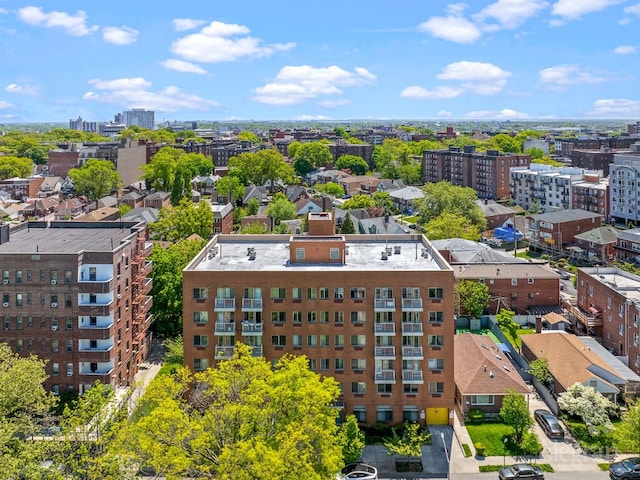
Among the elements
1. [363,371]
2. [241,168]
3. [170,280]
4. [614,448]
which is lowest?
[614,448]

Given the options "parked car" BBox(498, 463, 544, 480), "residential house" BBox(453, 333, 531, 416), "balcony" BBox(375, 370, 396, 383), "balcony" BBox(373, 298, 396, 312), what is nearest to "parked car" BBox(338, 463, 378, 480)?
"balcony" BBox(375, 370, 396, 383)

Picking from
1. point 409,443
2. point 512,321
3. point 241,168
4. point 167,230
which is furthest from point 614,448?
point 241,168

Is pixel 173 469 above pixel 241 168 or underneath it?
underneath

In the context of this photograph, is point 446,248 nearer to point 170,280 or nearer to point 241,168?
point 170,280

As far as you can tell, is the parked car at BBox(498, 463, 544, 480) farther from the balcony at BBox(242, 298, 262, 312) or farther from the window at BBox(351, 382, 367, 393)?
the balcony at BBox(242, 298, 262, 312)

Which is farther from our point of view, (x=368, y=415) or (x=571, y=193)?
(x=571, y=193)

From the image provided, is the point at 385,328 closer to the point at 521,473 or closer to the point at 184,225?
the point at 521,473
